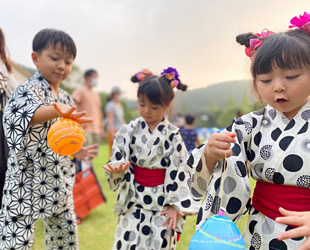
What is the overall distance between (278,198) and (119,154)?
1238 millimetres

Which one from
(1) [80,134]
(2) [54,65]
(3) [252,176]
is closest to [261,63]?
(3) [252,176]

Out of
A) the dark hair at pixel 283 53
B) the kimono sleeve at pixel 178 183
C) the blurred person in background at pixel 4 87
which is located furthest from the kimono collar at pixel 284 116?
the blurred person in background at pixel 4 87

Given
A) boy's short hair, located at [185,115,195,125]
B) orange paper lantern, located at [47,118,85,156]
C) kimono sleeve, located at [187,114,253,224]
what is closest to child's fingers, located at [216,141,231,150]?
kimono sleeve, located at [187,114,253,224]

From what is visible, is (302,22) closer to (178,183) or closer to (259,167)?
(259,167)

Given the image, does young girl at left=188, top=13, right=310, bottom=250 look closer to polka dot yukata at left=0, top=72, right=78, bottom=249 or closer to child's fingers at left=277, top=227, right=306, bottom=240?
child's fingers at left=277, top=227, right=306, bottom=240

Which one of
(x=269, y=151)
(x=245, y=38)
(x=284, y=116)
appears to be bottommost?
(x=269, y=151)

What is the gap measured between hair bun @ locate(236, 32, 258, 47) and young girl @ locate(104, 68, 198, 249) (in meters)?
0.82

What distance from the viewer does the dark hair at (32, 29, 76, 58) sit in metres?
2.12

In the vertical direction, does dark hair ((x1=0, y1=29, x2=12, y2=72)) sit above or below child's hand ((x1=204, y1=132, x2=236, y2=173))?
above

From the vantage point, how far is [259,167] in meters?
1.40

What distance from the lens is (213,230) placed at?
112cm

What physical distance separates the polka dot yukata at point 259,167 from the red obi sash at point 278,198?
2cm

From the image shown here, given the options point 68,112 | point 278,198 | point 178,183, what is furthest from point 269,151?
point 68,112

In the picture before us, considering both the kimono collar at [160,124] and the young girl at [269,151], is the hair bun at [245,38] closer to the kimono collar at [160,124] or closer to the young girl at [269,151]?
the young girl at [269,151]
